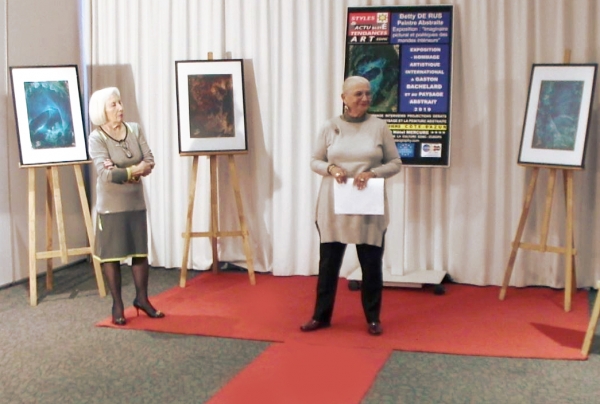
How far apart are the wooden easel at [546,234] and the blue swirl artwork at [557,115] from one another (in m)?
0.17

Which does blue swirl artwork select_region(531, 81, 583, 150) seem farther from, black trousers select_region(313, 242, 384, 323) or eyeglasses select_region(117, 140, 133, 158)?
eyeglasses select_region(117, 140, 133, 158)

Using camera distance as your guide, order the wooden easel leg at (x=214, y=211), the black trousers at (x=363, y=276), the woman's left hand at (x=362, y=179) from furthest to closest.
→ the wooden easel leg at (x=214, y=211)
the black trousers at (x=363, y=276)
the woman's left hand at (x=362, y=179)

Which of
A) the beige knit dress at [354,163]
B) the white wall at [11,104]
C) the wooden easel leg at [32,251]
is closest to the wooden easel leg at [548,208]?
the beige knit dress at [354,163]

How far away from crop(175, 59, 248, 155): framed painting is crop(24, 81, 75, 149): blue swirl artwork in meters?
0.83

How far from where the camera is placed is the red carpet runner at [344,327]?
3.74 m

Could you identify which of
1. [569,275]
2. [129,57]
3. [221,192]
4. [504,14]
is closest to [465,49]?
[504,14]

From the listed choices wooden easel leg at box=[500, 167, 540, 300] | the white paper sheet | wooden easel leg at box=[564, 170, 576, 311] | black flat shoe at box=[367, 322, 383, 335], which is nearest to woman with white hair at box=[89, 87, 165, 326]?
the white paper sheet

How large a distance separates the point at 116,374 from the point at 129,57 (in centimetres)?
336

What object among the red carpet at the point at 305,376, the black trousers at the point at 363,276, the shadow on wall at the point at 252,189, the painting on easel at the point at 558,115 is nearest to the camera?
the red carpet at the point at 305,376

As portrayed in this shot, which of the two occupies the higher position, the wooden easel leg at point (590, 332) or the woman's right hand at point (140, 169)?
the woman's right hand at point (140, 169)

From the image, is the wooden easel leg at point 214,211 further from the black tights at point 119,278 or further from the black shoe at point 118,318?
the black shoe at point 118,318

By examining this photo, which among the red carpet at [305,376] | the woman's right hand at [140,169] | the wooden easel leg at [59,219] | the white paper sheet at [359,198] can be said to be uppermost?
the woman's right hand at [140,169]

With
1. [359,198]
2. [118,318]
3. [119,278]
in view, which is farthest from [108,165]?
[359,198]

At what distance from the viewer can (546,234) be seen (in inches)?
205
